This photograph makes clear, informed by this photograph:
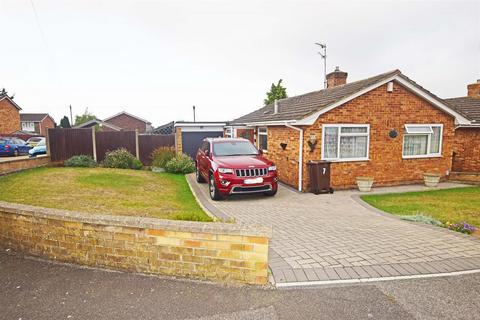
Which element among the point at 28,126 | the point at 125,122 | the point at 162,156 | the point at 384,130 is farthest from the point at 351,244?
the point at 28,126

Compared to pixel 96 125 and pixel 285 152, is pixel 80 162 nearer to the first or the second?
pixel 285 152

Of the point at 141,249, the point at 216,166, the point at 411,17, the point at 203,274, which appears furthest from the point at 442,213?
the point at 411,17

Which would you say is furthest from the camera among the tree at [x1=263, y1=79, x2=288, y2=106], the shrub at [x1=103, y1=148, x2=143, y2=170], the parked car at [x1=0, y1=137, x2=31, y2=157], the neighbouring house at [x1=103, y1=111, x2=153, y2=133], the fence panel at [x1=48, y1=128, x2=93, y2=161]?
the neighbouring house at [x1=103, y1=111, x2=153, y2=133]

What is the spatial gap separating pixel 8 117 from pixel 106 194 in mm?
38019

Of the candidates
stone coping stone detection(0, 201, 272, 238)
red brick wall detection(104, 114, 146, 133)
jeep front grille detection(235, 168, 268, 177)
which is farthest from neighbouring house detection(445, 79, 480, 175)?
red brick wall detection(104, 114, 146, 133)

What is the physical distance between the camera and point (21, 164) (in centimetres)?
1178

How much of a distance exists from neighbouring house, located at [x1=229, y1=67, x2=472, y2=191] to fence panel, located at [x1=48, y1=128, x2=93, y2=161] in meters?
10.6

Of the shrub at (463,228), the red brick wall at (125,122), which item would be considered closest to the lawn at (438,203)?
the shrub at (463,228)

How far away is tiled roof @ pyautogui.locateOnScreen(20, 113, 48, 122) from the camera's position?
46297mm

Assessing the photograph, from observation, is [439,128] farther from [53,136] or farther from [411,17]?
[53,136]

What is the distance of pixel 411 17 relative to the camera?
1127 cm

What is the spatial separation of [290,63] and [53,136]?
14779 millimetres

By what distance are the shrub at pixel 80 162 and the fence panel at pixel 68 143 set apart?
2.76ft

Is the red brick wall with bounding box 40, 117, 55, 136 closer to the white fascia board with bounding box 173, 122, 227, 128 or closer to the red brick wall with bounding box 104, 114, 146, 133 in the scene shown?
the red brick wall with bounding box 104, 114, 146, 133
